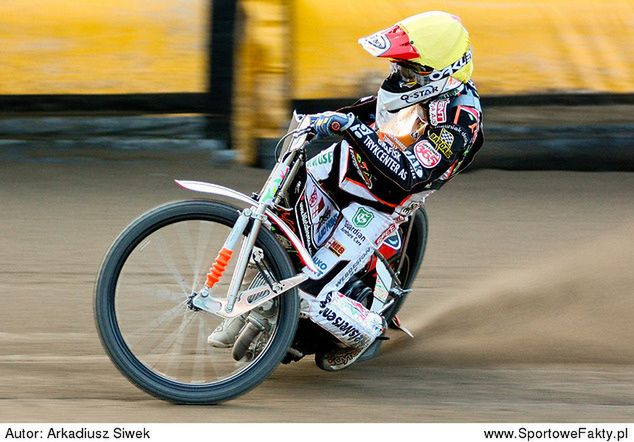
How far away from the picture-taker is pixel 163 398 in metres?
4.57

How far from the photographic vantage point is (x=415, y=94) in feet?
15.9

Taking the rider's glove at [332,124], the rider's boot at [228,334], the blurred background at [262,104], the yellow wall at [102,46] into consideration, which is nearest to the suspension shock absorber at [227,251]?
the rider's boot at [228,334]

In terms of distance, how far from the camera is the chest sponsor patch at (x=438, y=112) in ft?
15.6

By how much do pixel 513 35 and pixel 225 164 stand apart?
2.36 metres

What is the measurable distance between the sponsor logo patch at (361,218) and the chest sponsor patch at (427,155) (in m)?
0.37

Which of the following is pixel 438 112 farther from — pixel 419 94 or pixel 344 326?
pixel 344 326

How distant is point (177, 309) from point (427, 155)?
1.21 m

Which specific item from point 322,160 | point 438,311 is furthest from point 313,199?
point 438,311

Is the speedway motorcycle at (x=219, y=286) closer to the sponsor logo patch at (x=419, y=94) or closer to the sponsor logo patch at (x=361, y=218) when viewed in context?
the sponsor logo patch at (x=361, y=218)

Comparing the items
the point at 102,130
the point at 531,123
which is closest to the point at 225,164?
the point at 102,130

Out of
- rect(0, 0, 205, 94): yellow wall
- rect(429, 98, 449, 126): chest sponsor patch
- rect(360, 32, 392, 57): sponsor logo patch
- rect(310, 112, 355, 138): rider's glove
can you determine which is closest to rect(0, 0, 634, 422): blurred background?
rect(0, 0, 205, 94): yellow wall

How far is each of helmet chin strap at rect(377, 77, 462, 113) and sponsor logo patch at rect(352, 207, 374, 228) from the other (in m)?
0.46

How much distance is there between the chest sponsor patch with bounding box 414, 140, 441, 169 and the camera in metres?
4.67
